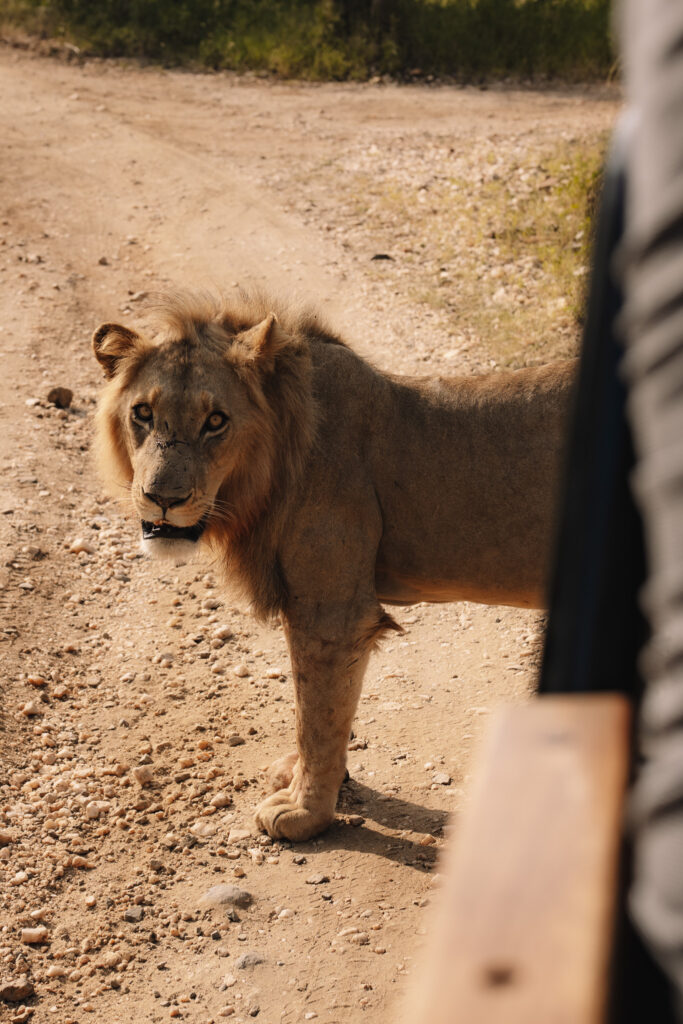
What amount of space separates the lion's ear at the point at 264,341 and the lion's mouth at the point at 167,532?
2.57ft

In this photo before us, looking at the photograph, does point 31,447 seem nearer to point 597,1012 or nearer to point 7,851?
point 7,851

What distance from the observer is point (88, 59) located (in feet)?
61.2

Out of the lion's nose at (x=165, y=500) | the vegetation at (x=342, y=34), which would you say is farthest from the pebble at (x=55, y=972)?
the vegetation at (x=342, y=34)

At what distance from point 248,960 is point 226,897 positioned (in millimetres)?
376

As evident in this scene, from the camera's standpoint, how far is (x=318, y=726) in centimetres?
480

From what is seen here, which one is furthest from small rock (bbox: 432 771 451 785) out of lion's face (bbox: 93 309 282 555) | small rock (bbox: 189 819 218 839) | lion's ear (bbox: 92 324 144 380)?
lion's ear (bbox: 92 324 144 380)

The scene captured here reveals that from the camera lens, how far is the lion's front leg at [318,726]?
4746 millimetres

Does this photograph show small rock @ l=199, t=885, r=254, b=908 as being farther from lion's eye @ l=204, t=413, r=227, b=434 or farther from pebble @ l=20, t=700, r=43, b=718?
lion's eye @ l=204, t=413, r=227, b=434

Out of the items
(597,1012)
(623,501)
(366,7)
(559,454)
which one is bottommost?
(559,454)

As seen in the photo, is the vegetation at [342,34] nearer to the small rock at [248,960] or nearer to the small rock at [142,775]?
the small rock at [142,775]

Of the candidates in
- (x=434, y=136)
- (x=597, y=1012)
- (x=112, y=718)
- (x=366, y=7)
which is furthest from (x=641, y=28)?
(x=366, y=7)

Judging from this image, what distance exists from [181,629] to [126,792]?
1.44 m

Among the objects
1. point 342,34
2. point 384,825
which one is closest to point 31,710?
point 384,825

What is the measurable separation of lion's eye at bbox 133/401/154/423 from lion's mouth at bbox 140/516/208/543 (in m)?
0.44
